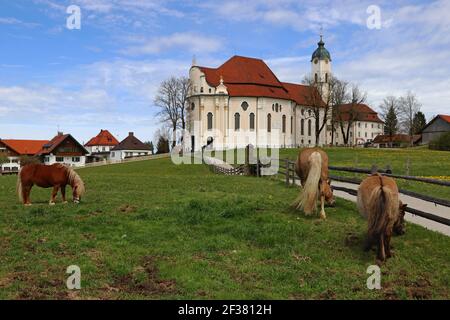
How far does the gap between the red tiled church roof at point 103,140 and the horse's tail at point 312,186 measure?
4214 inches

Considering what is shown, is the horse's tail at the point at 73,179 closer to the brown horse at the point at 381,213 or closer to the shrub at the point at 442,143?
the brown horse at the point at 381,213

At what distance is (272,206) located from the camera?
12297 millimetres

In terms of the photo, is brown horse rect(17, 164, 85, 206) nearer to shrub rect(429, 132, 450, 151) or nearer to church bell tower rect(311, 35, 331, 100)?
shrub rect(429, 132, 450, 151)

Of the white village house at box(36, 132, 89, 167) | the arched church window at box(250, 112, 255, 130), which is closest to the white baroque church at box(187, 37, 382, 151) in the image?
the arched church window at box(250, 112, 255, 130)

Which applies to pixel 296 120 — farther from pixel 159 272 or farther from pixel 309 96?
pixel 159 272

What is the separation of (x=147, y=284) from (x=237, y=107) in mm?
64630

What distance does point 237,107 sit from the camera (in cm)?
7006

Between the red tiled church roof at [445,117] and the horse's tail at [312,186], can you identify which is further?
the red tiled church roof at [445,117]

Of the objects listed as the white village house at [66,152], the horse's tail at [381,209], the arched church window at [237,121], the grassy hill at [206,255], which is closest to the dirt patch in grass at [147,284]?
the grassy hill at [206,255]

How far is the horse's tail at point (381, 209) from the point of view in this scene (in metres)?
7.38

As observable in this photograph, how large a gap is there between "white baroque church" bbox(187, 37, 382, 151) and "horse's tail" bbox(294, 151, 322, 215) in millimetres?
57444

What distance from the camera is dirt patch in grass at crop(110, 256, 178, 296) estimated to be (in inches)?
242

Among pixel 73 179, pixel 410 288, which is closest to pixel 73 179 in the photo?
pixel 73 179
